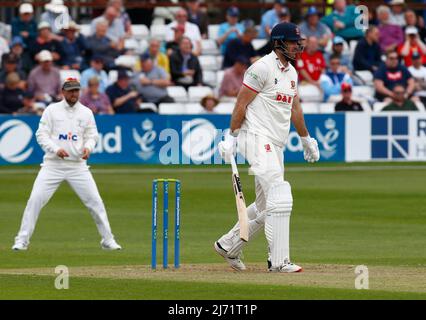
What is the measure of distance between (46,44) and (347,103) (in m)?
6.58

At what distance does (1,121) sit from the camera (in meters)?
25.5

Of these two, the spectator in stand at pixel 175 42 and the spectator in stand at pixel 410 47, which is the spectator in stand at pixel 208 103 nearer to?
the spectator in stand at pixel 175 42

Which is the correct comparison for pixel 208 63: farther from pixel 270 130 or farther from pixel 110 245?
pixel 270 130

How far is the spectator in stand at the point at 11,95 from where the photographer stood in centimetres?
2606

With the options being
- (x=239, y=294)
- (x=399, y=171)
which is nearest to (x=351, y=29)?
(x=399, y=171)

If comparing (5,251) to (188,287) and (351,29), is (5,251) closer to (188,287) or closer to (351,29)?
(188,287)

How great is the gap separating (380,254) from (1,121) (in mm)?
12321

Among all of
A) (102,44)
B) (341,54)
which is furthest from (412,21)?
(102,44)

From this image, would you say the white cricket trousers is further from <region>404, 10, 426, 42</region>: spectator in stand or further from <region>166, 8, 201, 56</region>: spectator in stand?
<region>404, 10, 426, 42</region>: spectator in stand

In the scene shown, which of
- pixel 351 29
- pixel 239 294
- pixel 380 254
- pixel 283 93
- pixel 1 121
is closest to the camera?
pixel 239 294

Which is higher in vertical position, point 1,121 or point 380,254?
point 1,121

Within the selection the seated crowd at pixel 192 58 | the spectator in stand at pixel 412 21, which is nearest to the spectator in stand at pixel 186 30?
the seated crowd at pixel 192 58

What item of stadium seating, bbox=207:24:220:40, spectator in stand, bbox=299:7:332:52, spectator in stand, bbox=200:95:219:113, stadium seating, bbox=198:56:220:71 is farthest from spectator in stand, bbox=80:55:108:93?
spectator in stand, bbox=299:7:332:52
